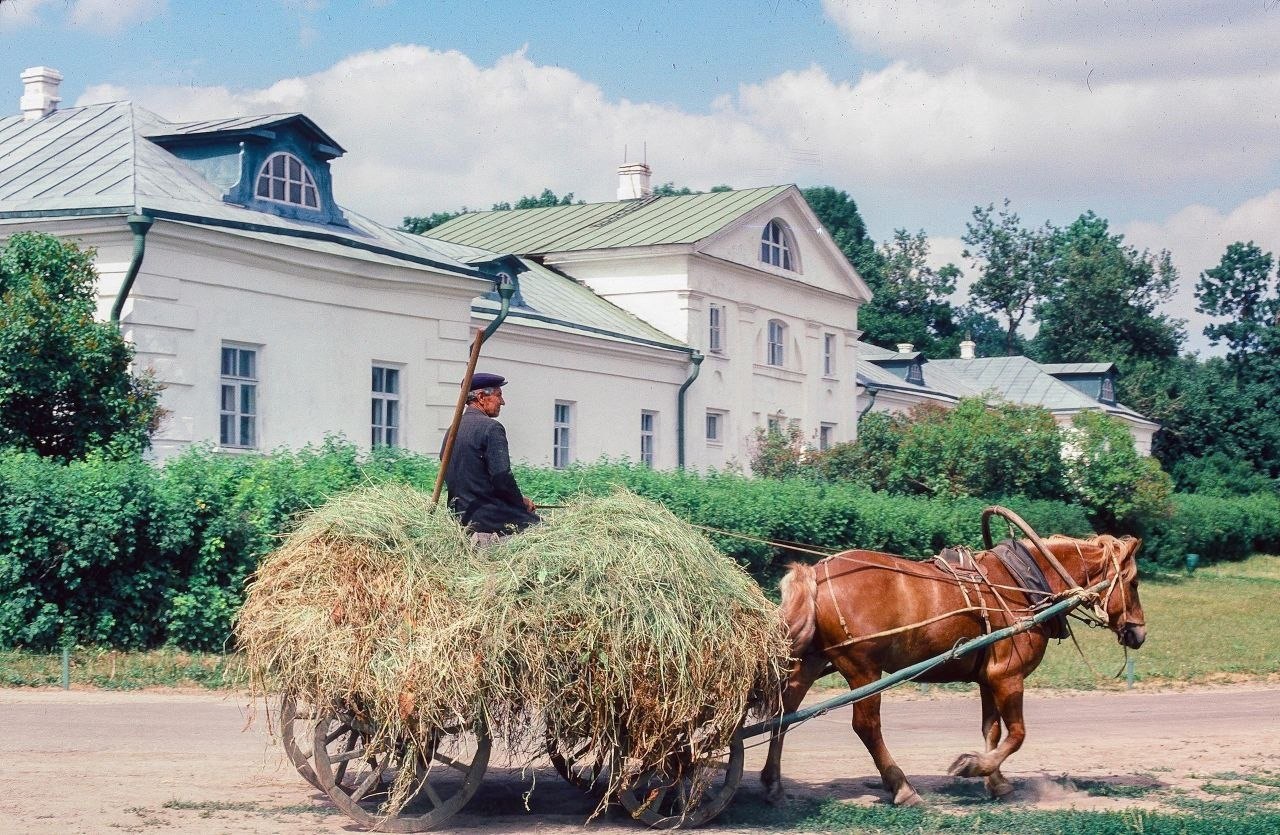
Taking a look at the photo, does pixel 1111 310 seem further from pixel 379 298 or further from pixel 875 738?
pixel 875 738

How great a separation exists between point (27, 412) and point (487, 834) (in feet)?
37.6

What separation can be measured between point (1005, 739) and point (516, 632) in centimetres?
344

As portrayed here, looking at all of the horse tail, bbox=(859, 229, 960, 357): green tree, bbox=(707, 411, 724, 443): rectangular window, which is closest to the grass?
the horse tail

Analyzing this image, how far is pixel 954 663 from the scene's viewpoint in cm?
941

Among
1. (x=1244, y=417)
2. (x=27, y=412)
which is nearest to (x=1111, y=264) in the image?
(x=1244, y=417)

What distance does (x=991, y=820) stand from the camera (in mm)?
8539

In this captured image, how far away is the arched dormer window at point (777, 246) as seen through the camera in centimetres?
3659

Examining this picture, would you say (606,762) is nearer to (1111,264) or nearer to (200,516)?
(200,516)

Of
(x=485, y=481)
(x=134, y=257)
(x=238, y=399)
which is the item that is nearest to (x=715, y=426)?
(x=238, y=399)

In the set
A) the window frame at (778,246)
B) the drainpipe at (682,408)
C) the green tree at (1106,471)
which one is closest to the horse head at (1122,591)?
the drainpipe at (682,408)

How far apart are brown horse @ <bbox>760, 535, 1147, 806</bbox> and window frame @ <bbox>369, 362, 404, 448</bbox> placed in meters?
15.3

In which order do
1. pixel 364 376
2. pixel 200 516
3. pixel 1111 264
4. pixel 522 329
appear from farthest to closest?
pixel 1111 264 < pixel 522 329 < pixel 364 376 < pixel 200 516

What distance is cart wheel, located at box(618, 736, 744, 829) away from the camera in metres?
8.03

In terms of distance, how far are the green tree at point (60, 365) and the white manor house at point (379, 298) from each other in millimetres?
1219
